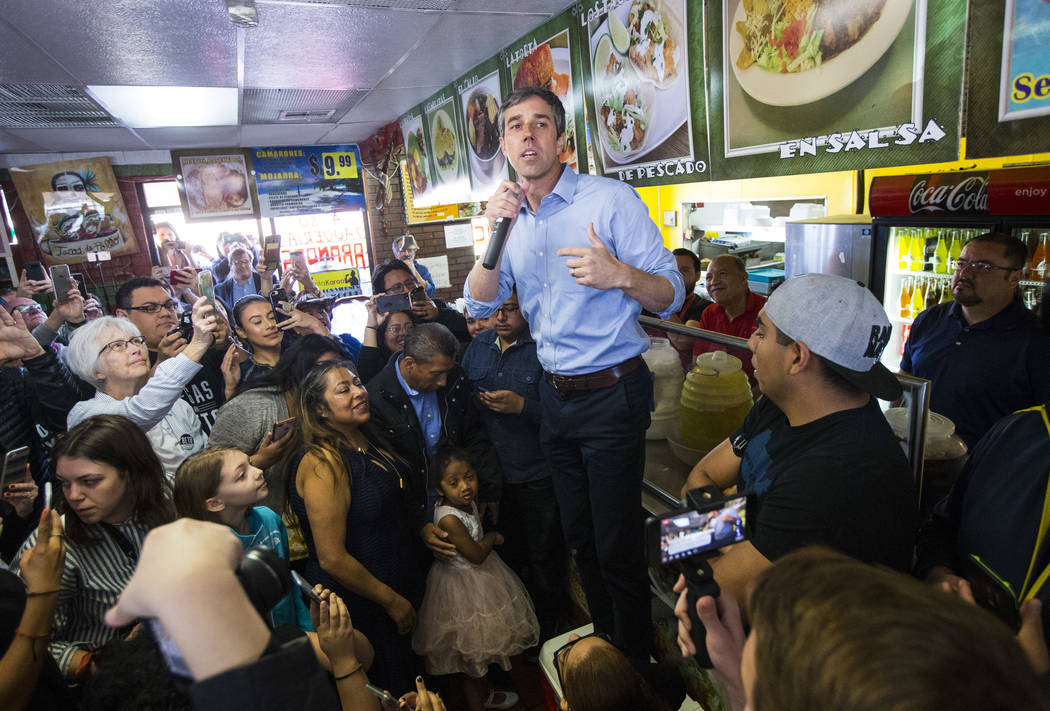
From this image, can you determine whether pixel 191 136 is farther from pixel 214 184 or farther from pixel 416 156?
pixel 416 156

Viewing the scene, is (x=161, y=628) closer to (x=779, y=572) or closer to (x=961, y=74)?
(x=779, y=572)

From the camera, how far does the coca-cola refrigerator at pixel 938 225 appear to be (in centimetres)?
264

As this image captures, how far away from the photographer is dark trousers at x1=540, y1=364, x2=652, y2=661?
1.64 meters

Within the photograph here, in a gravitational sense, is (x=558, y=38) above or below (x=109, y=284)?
above

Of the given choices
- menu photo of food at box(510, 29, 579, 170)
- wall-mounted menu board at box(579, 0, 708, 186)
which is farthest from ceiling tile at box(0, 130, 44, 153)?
wall-mounted menu board at box(579, 0, 708, 186)

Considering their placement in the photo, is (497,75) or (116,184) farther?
(116,184)

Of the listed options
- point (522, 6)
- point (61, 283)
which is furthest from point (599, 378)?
point (61, 283)

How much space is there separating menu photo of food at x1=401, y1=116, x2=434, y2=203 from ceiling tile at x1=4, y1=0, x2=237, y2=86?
6.57ft

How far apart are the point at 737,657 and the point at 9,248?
367 inches

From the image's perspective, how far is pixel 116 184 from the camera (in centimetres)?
779

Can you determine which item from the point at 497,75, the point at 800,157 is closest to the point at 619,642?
the point at 800,157

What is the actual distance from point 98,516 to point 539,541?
5.27 ft

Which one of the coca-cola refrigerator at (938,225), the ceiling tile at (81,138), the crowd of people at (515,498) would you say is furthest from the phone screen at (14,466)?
the ceiling tile at (81,138)

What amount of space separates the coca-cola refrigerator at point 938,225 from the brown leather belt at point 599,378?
2.22 metres
